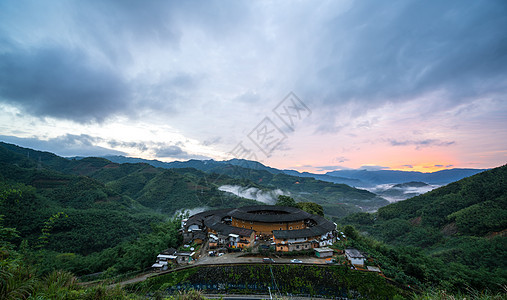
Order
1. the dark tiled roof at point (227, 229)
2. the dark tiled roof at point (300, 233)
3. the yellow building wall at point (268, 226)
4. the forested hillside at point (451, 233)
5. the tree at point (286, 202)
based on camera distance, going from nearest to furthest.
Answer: the forested hillside at point (451, 233)
the dark tiled roof at point (300, 233)
the dark tiled roof at point (227, 229)
the yellow building wall at point (268, 226)
the tree at point (286, 202)

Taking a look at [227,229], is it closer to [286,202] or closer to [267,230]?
[267,230]

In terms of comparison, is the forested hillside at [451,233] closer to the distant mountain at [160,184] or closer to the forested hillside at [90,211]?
the forested hillside at [90,211]

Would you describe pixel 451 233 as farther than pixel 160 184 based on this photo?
No

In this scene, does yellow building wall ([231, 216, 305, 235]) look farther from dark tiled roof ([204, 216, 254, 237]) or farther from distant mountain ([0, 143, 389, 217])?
distant mountain ([0, 143, 389, 217])

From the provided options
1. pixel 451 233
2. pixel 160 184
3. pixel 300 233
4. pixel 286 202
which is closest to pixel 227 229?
pixel 300 233

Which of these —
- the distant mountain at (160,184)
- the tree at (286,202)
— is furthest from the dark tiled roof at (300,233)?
the distant mountain at (160,184)

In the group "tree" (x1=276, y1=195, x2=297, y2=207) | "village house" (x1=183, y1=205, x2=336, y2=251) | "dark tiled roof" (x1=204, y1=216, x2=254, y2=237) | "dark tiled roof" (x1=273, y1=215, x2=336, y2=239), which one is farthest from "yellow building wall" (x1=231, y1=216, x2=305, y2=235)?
"tree" (x1=276, y1=195, x2=297, y2=207)

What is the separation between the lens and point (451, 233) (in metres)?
36.0

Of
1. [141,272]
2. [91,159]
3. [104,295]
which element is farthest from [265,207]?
[91,159]

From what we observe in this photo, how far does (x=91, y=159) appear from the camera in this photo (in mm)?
95250

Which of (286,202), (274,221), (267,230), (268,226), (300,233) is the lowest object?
(267,230)

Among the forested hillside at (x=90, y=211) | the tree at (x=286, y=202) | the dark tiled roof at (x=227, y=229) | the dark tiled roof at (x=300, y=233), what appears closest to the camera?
the forested hillside at (x=90, y=211)

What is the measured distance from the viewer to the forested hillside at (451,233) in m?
18.8

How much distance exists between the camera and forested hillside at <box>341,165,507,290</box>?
739 inches
